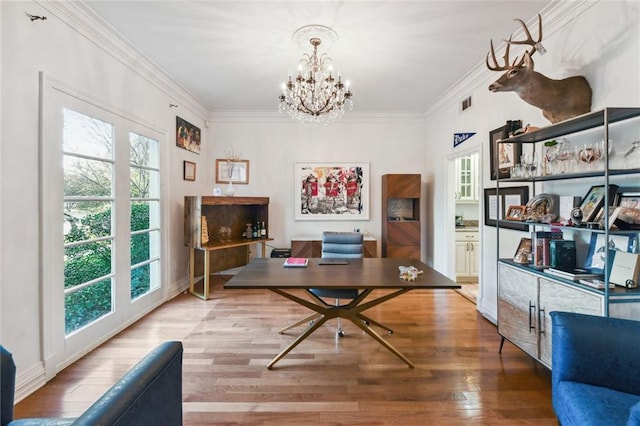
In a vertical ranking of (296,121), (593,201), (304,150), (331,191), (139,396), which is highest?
(296,121)

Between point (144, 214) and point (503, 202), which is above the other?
point (503, 202)

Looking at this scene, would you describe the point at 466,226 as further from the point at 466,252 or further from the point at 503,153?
the point at 503,153

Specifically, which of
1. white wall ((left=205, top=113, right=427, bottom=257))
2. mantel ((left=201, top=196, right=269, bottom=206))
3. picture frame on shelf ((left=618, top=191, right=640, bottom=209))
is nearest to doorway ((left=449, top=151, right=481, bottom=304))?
white wall ((left=205, top=113, right=427, bottom=257))

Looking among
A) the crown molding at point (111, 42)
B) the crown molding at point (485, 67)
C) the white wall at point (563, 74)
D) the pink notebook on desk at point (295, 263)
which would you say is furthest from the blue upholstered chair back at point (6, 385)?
the crown molding at point (485, 67)

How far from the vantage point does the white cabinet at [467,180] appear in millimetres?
5285

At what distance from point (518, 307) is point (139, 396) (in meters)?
2.54

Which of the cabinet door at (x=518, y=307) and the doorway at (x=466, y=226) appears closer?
the cabinet door at (x=518, y=307)

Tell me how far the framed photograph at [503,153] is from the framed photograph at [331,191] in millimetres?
2284

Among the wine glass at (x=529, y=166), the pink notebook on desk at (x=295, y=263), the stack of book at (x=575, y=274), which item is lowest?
the pink notebook on desk at (x=295, y=263)

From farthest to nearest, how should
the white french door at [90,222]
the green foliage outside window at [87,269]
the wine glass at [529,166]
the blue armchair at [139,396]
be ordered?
the green foliage outside window at [87,269] → the wine glass at [529,166] → the white french door at [90,222] → the blue armchair at [139,396]

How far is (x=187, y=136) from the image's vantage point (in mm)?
4516

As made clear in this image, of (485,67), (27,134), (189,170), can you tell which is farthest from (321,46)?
(189,170)

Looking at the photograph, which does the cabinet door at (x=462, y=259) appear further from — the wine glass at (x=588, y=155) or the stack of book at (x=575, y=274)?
the wine glass at (x=588, y=155)

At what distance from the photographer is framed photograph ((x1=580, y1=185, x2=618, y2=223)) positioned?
1.95 m
